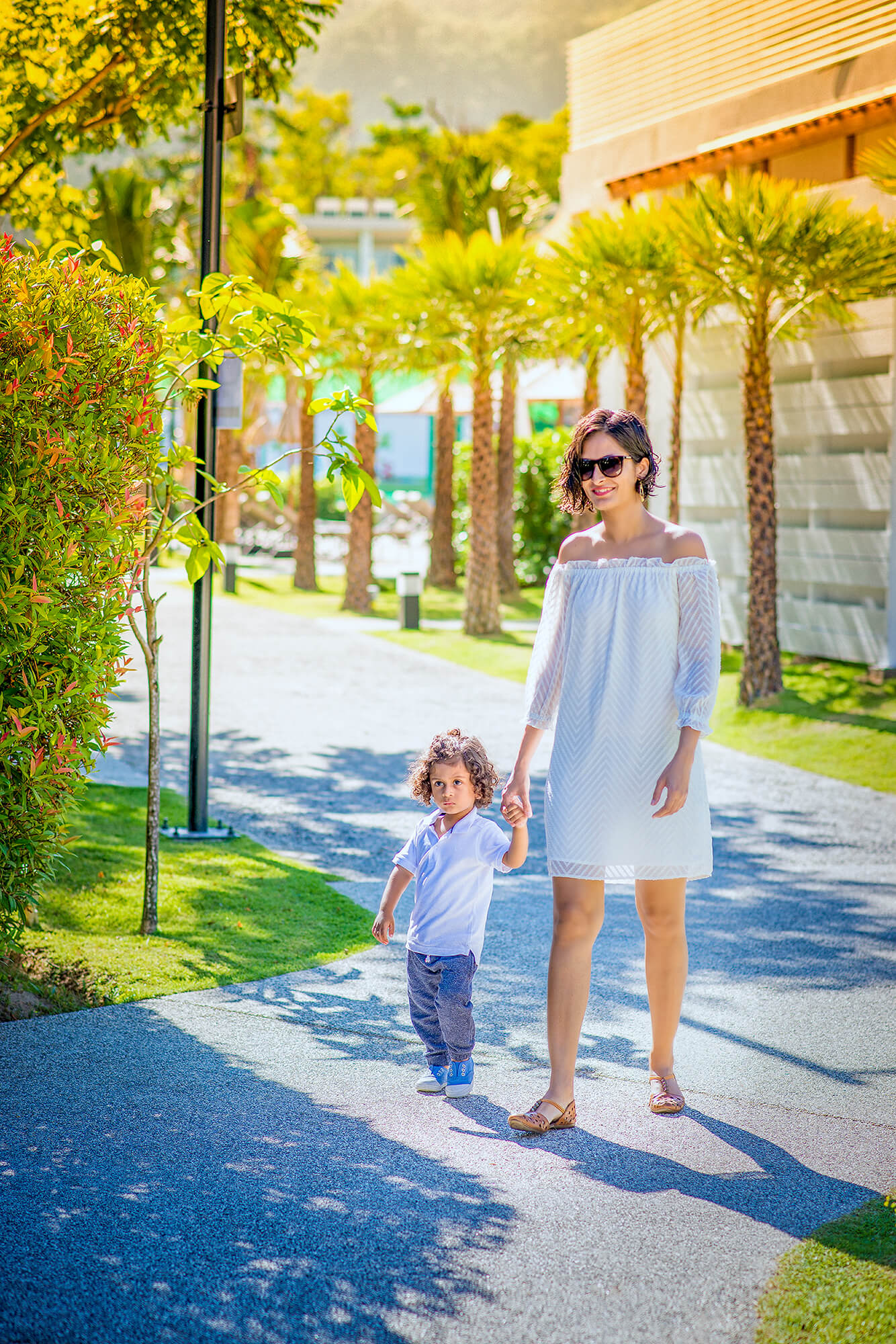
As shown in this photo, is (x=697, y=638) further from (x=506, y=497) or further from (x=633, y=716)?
(x=506, y=497)

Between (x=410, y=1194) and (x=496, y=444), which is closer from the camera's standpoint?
(x=410, y=1194)

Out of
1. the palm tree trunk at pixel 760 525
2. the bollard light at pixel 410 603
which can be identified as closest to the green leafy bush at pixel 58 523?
the palm tree trunk at pixel 760 525

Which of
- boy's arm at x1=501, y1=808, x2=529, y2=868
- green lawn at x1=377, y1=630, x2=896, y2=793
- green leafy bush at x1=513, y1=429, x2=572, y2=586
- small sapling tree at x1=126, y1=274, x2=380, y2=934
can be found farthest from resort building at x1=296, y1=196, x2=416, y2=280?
boy's arm at x1=501, y1=808, x2=529, y2=868

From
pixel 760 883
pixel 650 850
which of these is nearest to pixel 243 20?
pixel 760 883

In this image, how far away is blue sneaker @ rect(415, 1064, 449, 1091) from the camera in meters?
4.05

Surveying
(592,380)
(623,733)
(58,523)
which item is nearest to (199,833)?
(58,523)

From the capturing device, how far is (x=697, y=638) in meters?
3.79

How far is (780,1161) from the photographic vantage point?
3602mm

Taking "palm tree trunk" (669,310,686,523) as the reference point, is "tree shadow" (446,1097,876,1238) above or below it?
below

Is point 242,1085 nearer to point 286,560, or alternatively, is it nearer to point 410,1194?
point 410,1194

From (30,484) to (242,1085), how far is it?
74.1 inches

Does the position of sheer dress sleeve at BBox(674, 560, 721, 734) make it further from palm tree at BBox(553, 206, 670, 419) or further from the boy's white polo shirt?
palm tree at BBox(553, 206, 670, 419)

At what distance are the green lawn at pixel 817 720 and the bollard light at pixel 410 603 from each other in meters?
2.88

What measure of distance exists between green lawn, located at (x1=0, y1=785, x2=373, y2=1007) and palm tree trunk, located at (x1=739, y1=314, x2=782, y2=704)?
6.55 m
